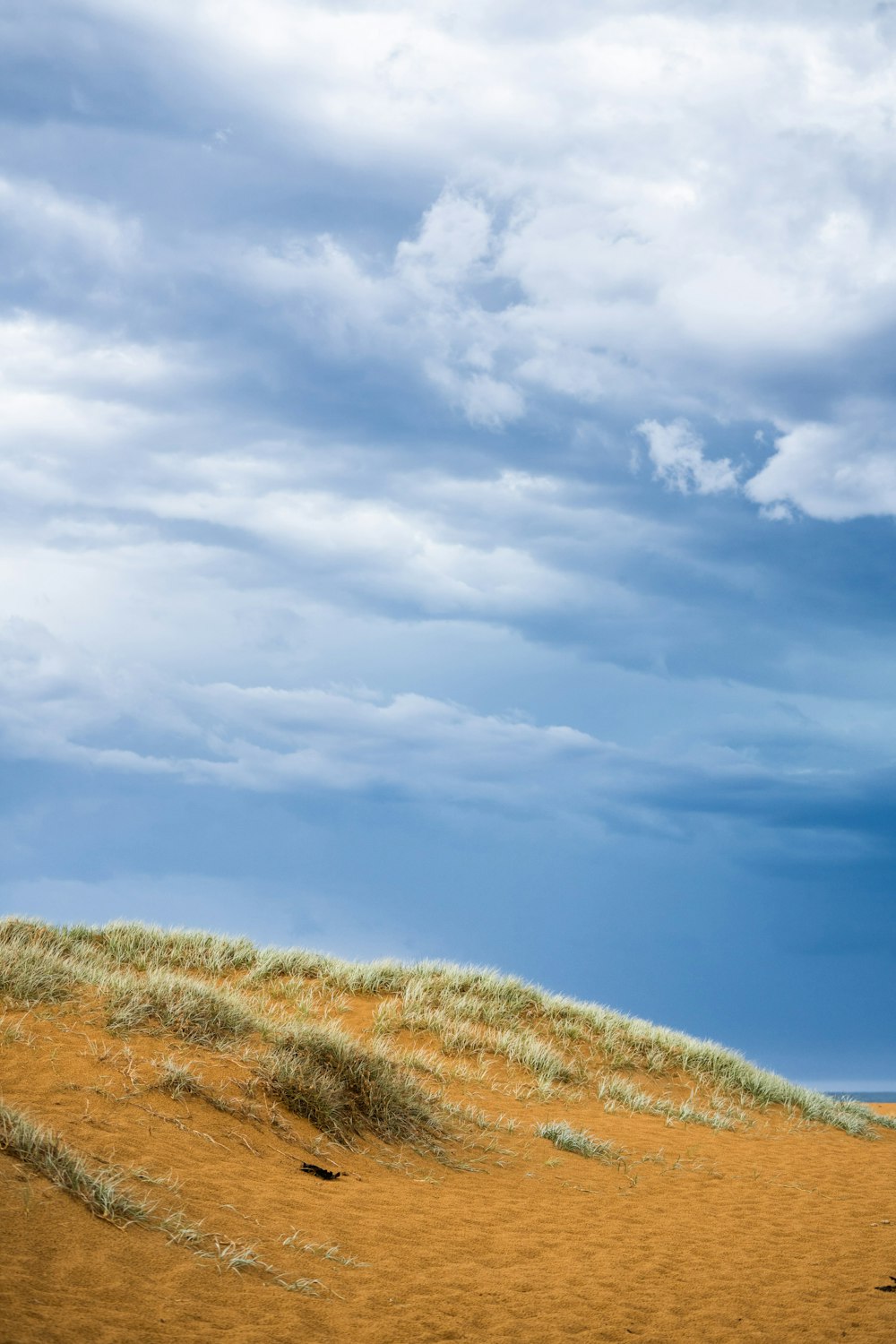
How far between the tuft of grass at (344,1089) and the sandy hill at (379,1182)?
0.11ft

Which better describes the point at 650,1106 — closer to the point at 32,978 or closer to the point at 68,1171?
the point at 32,978

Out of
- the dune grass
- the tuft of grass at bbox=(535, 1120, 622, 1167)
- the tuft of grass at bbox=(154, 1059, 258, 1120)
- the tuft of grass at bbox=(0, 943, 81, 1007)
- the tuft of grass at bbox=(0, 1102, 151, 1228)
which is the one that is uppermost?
the dune grass

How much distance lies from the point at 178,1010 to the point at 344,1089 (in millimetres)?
2249

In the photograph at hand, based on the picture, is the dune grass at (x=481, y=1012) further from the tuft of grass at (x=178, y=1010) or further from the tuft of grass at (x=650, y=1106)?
the tuft of grass at (x=178, y=1010)

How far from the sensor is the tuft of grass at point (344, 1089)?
11.6 metres

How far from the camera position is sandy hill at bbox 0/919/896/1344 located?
7293 millimetres

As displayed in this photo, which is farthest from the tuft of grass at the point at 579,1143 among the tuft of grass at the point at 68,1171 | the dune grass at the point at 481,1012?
the tuft of grass at the point at 68,1171

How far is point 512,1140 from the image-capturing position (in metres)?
13.0

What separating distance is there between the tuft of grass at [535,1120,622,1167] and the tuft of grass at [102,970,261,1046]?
13.1ft

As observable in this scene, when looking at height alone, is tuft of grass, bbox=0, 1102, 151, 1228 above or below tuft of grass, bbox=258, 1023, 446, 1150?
below

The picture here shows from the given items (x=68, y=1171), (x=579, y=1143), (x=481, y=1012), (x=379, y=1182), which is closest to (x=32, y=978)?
(x=379, y=1182)

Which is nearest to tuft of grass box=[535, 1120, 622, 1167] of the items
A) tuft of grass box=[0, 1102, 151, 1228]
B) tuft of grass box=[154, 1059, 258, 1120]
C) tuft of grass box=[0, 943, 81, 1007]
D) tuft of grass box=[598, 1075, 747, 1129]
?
tuft of grass box=[598, 1075, 747, 1129]

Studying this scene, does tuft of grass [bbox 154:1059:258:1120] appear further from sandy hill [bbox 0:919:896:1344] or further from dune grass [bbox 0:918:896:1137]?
dune grass [bbox 0:918:896:1137]

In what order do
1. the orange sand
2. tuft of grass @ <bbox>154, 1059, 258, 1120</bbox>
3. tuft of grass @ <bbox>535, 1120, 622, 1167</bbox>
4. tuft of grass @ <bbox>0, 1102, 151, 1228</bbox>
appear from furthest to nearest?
tuft of grass @ <bbox>535, 1120, 622, 1167</bbox>
tuft of grass @ <bbox>154, 1059, 258, 1120</bbox>
tuft of grass @ <bbox>0, 1102, 151, 1228</bbox>
the orange sand
